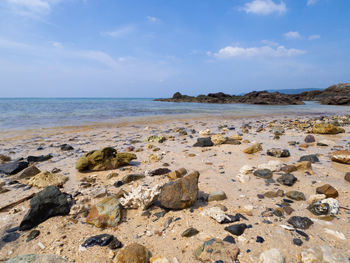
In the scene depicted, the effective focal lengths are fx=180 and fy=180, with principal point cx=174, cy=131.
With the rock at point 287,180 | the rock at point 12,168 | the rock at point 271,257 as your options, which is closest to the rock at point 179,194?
the rock at point 271,257

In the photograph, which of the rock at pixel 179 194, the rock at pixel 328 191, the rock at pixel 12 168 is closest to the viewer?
the rock at pixel 179 194

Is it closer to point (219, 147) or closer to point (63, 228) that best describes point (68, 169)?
point (63, 228)

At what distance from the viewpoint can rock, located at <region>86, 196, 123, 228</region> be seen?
2020 millimetres

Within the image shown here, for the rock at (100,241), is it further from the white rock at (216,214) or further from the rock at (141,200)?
the white rock at (216,214)

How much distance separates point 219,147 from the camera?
16.6ft

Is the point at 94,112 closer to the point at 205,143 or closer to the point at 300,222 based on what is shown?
the point at 205,143

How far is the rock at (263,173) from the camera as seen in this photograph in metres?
3.05

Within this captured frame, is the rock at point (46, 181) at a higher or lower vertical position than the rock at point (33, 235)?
higher

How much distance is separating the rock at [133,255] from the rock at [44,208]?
1.13m

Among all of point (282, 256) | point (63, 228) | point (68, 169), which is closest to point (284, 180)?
point (282, 256)

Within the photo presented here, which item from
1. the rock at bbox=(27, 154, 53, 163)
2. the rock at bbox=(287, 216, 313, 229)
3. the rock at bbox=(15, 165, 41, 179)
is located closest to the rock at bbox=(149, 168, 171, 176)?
the rock at bbox=(287, 216, 313, 229)

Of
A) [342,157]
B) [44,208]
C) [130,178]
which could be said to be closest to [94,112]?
[130,178]

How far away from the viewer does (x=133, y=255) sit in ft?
5.03

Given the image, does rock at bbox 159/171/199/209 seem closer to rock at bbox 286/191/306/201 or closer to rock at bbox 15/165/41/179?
rock at bbox 286/191/306/201
